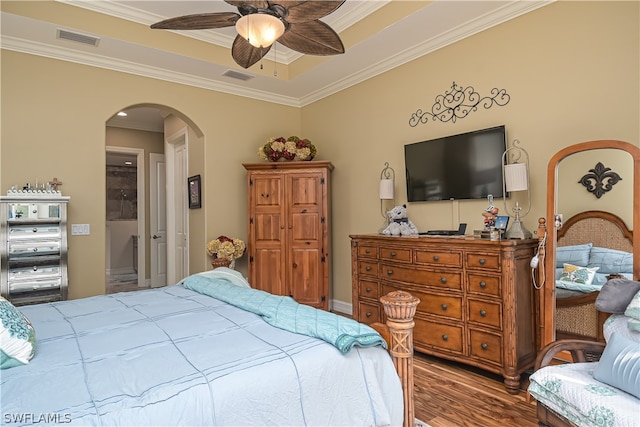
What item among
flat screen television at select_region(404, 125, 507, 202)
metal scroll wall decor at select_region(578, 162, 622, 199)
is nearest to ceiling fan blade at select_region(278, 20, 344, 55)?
flat screen television at select_region(404, 125, 507, 202)

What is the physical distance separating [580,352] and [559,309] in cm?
60

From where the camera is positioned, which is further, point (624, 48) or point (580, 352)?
point (624, 48)

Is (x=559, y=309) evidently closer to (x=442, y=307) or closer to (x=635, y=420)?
(x=442, y=307)

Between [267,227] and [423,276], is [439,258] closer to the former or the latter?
[423,276]

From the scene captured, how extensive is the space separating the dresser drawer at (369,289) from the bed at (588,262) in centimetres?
143

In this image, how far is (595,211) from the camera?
7.63ft

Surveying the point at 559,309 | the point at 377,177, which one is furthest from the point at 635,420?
the point at 377,177

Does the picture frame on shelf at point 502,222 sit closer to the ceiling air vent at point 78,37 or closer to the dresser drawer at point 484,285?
the dresser drawer at point 484,285

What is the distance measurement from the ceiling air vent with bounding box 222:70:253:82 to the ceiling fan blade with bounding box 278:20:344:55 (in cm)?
212

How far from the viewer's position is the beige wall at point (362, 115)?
8.52ft

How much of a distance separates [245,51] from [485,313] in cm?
245

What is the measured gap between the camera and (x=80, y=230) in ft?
12.1

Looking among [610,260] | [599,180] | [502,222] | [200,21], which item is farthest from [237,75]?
[610,260]

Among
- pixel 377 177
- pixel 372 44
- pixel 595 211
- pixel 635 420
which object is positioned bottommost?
pixel 635 420
